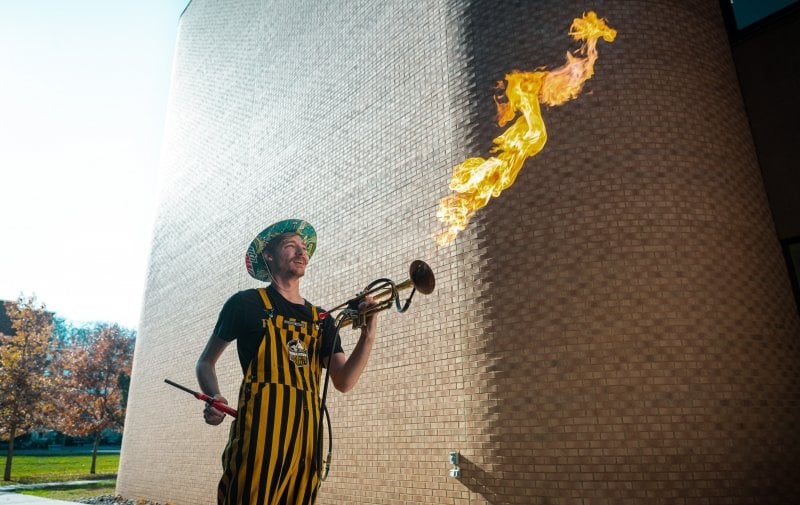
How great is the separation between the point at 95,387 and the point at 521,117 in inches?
983

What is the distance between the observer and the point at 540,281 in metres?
6.50

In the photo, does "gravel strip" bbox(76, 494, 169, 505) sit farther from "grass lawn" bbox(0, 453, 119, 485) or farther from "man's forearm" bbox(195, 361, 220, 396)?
"man's forearm" bbox(195, 361, 220, 396)

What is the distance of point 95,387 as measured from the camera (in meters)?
24.2

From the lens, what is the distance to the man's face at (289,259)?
13.4ft

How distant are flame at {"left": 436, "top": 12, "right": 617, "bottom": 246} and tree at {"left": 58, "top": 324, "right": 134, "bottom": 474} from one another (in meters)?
21.8

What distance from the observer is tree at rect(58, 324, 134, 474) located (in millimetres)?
22328

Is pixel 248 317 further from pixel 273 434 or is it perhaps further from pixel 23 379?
pixel 23 379

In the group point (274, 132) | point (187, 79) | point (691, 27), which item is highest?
point (187, 79)

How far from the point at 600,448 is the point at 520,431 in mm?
893

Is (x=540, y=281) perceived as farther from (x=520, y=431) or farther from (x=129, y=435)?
(x=129, y=435)

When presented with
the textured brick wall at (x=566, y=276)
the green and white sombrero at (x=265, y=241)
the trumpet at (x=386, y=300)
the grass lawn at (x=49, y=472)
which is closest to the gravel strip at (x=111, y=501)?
the grass lawn at (x=49, y=472)

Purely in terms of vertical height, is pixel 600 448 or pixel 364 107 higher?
pixel 364 107

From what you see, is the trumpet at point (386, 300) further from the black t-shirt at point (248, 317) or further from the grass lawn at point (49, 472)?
the grass lawn at point (49, 472)

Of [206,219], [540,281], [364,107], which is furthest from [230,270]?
[540,281]
